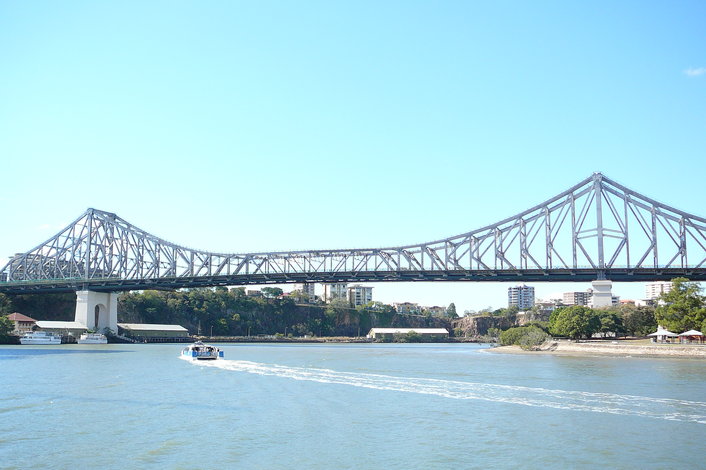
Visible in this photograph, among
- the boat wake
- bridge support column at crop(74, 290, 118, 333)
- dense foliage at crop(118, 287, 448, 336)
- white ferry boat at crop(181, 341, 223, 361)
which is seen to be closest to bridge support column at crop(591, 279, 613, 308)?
white ferry boat at crop(181, 341, 223, 361)

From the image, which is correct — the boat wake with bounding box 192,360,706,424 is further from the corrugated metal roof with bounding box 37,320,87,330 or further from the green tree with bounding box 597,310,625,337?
the corrugated metal roof with bounding box 37,320,87,330

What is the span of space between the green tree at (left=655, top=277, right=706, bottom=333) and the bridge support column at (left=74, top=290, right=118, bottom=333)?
8281cm

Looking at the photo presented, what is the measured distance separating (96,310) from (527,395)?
328 feet

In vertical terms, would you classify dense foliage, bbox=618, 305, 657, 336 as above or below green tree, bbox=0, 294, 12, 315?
below

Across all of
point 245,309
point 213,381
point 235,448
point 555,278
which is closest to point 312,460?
point 235,448

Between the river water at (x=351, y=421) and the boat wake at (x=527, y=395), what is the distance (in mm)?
83

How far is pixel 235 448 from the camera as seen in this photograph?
21.0m

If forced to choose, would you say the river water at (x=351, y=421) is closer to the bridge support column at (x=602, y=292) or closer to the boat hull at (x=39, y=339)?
the bridge support column at (x=602, y=292)

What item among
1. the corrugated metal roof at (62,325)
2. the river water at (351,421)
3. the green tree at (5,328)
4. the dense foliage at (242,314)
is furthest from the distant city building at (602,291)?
the dense foliage at (242,314)

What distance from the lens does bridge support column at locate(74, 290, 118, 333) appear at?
108312 millimetres

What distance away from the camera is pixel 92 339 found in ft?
333

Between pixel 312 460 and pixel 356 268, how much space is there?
278ft

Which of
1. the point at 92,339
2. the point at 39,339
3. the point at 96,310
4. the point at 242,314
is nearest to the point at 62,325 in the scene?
the point at 92,339

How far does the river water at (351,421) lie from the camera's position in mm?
19875
